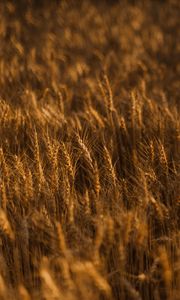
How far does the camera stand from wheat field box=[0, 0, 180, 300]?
1.16 metres

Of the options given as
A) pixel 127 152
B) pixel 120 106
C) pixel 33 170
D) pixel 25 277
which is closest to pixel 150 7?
pixel 120 106

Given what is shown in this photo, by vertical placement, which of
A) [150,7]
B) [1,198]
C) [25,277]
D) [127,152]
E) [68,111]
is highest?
[150,7]

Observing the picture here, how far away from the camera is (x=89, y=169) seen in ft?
5.78

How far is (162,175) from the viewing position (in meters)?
1.65

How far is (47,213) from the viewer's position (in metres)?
1.40

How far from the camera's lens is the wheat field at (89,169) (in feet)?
3.82

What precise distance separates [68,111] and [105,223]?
48.6 inches

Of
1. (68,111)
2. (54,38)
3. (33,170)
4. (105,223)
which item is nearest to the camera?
(105,223)

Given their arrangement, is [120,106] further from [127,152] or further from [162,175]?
[162,175]

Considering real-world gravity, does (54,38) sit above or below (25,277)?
above

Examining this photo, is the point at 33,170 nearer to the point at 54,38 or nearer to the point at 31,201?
the point at 31,201

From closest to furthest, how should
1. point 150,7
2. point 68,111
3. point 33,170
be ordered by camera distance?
point 33,170 → point 68,111 → point 150,7

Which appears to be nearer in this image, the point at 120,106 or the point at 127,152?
the point at 127,152

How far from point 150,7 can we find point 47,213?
15.9ft
